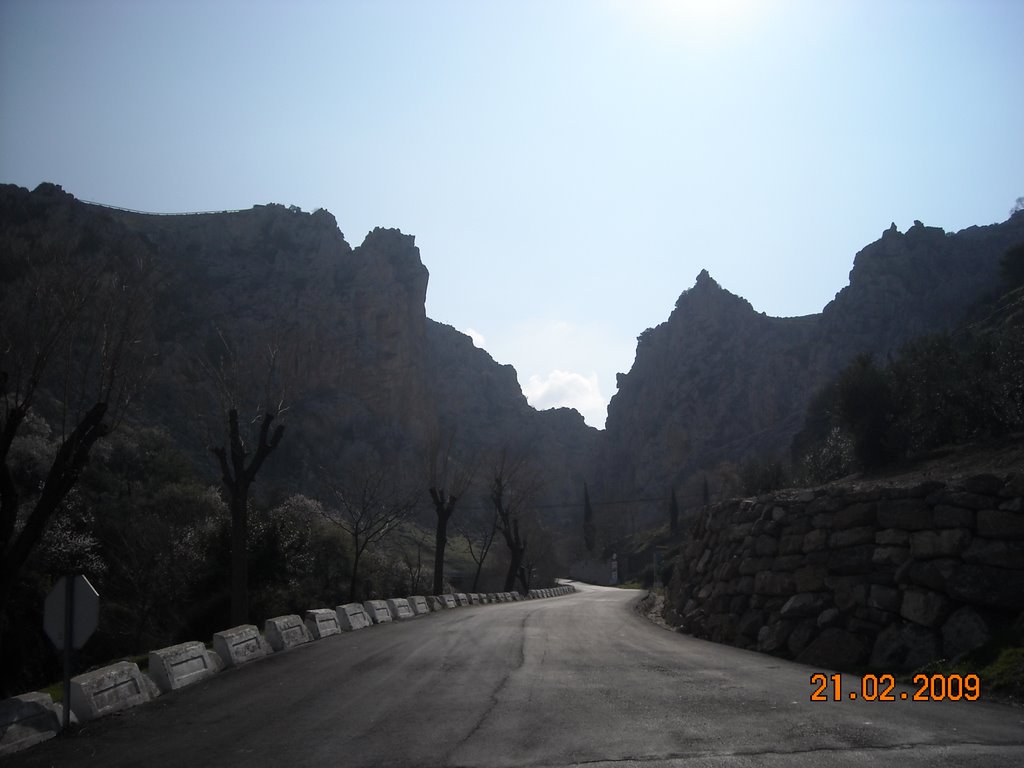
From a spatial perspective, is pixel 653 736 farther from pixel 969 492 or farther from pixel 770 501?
pixel 770 501

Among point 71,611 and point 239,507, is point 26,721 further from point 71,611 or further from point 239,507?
point 239,507

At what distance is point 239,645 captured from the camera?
42.3ft

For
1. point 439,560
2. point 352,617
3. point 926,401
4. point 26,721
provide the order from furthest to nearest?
1. point 439,560
2. point 352,617
3. point 926,401
4. point 26,721

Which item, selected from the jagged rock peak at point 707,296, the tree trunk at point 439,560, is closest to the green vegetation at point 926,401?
the tree trunk at point 439,560

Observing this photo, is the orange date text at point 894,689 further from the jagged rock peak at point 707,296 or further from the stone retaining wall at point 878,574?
the jagged rock peak at point 707,296

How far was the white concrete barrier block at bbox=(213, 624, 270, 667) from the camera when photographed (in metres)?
12.4

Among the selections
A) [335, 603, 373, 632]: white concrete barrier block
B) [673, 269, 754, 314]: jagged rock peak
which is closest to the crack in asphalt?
[335, 603, 373, 632]: white concrete barrier block

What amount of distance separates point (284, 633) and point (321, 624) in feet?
7.31

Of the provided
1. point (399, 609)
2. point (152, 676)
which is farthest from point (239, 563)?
point (152, 676)

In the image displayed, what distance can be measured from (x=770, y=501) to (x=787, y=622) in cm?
307

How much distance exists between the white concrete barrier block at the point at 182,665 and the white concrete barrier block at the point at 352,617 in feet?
22.9

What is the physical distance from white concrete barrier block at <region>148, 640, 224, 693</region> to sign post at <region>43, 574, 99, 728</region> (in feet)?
7.13

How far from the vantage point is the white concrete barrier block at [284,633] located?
14688mm

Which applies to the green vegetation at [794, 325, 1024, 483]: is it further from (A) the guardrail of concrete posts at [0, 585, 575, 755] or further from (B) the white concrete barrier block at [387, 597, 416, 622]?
(A) the guardrail of concrete posts at [0, 585, 575, 755]
